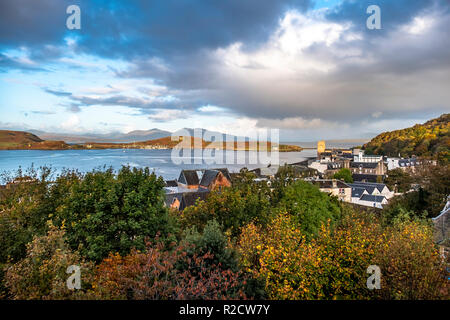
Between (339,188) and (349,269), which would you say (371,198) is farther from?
(349,269)

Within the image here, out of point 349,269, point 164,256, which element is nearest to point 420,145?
point 349,269

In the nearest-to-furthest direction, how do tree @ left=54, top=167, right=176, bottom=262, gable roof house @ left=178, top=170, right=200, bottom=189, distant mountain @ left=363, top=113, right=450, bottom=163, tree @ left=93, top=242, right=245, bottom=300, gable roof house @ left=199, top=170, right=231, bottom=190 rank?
tree @ left=93, top=242, right=245, bottom=300, tree @ left=54, top=167, right=176, bottom=262, gable roof house @ left=199, top=170, right=231, bottom=190, gable roof house @ left=178, top=170, right=200, bottom=189, distant mountain @ left=363, top=113, right=450, bottom=163

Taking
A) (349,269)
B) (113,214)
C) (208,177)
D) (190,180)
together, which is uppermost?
(113,214)

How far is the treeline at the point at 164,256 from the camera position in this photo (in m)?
8.89

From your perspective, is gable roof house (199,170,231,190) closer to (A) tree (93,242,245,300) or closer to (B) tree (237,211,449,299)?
(B) tree (237,211,449,299)

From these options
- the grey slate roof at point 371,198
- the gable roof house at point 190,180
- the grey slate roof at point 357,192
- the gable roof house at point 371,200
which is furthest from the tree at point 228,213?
the grey slate roof at point 357,192

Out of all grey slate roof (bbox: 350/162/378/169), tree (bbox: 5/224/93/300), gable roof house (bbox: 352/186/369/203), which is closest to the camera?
tree (bbox: 5/224/93/300)

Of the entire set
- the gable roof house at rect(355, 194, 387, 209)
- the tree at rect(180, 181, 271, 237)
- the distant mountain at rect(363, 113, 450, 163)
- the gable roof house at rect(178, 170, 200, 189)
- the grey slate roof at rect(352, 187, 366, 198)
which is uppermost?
the distant mountain at rect(363, 113, 450, 163)

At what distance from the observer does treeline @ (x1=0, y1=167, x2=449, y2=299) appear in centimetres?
889

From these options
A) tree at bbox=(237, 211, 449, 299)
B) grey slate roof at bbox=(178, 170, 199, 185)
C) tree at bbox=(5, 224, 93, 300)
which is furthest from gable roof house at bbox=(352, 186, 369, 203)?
tree at bbox=(5, 224, 93, 300)

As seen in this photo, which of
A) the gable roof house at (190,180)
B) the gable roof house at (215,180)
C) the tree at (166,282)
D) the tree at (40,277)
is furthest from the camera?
the gable roof house at (190,180)

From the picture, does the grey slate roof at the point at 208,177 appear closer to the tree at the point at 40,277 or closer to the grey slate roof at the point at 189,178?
the grey slate roof at the point at 189,178

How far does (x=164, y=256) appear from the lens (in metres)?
10.0

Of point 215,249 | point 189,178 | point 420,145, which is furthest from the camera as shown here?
point 420,145
